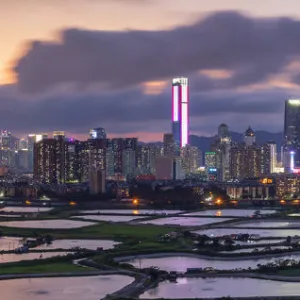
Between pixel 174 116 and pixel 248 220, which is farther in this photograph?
pixel 174 116

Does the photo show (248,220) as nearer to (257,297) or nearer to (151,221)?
(151,221)

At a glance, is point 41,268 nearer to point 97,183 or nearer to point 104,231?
point 104,231

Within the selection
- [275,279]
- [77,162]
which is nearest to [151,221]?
[275,279]

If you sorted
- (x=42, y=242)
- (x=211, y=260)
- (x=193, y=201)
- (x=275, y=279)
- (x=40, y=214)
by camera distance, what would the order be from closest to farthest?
1. (x=275, y=279)
2. (x=211, y=260)
3. (x=42, y=242)
4. (x=40, y=214)
5. (x=193, y=201)

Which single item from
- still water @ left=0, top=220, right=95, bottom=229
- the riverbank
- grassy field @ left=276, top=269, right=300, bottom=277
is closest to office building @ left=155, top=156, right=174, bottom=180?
still water @ left=0, top=220, right=95, bottom=229

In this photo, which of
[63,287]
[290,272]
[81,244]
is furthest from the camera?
[81,244]

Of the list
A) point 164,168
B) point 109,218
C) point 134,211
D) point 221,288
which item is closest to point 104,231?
point 109,218
